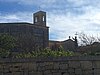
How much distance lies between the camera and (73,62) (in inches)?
382

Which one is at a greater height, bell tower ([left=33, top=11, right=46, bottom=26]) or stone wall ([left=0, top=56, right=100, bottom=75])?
bell tower ([left=33, top=11, right=46, bottom=26])

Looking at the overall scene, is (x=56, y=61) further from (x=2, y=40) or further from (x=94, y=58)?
(x=2, y=40)

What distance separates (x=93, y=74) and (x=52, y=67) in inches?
59.1

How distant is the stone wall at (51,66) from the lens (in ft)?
31.7

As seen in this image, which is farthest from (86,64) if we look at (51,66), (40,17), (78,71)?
(40,17)

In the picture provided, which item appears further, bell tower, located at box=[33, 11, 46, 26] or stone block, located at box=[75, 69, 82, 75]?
bell tower, located at box=[33, 11, 46, 26]

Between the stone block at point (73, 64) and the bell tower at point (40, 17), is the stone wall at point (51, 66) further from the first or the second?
the bell tower at point (40, 17)

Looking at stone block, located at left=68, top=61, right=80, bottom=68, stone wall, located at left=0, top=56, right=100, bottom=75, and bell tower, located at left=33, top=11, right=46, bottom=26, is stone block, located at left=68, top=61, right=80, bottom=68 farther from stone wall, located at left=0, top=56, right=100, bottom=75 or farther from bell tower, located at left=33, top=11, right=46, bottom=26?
bell tower, located at left=33, top=11, right=46, bottom=26

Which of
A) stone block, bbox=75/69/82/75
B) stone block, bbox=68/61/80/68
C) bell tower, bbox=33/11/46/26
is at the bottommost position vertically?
stone block, bbox=75/69/82/75

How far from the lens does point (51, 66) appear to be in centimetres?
969

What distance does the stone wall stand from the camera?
9.66 metres

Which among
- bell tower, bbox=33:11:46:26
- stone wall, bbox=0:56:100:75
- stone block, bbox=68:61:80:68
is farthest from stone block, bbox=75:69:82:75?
bell tower, bbox=33:11:46:26

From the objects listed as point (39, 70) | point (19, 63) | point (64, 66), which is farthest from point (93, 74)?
point (19, 63)

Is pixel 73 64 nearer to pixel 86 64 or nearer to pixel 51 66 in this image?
pixel 86 64
